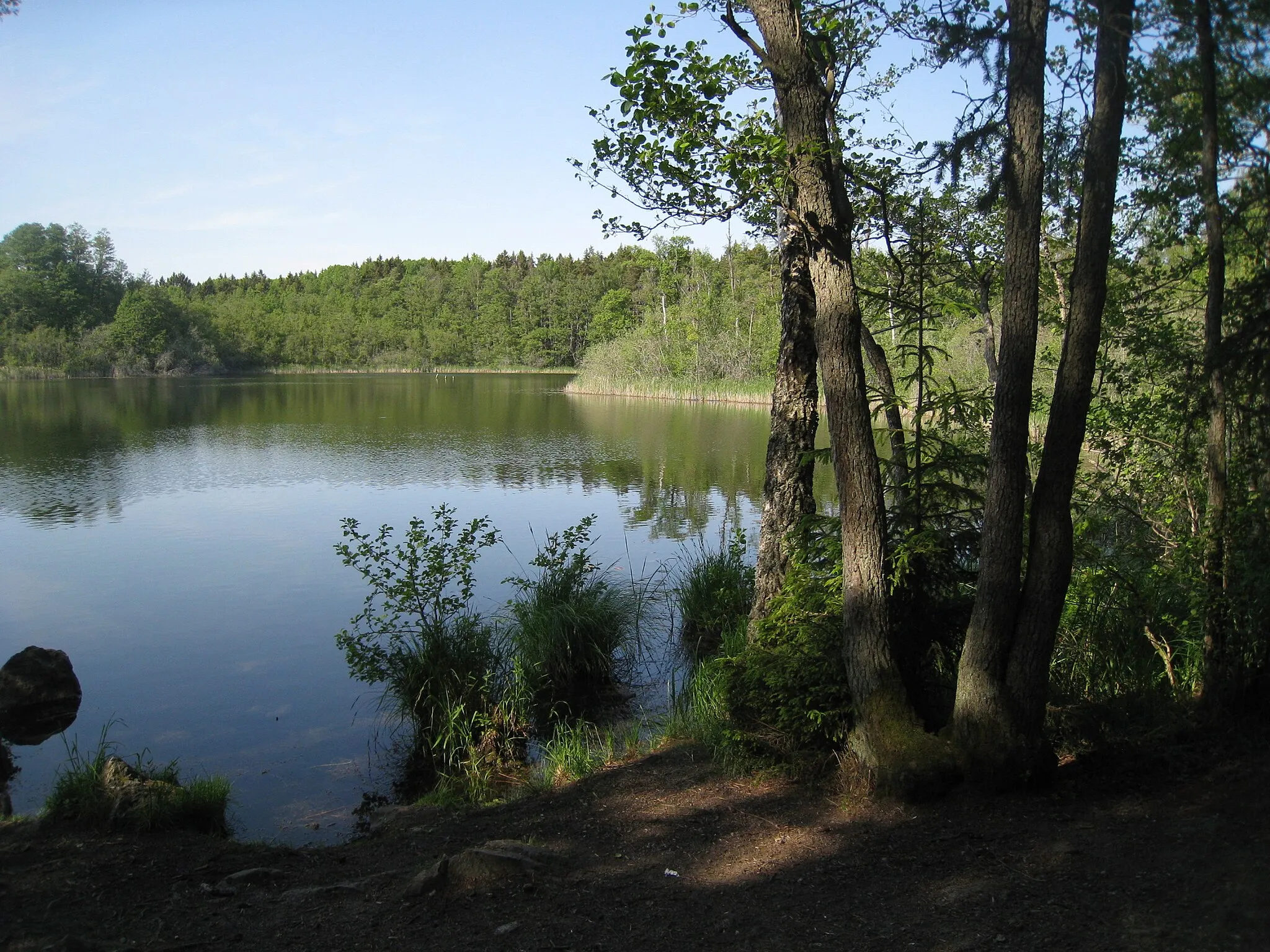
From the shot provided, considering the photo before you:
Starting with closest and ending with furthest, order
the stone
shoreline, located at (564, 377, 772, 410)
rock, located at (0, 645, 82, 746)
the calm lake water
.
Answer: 1. the stone
2. the calm lake water
3. rock, located at (0, 645, 82, 746)
4. shoreline, located at (564, 377, 772, 410)

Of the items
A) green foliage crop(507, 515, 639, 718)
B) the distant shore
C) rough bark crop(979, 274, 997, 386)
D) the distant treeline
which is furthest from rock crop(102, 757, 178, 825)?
the distant treeline

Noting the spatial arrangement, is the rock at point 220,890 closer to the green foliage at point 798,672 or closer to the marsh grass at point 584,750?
the marsh grass at point 584,750

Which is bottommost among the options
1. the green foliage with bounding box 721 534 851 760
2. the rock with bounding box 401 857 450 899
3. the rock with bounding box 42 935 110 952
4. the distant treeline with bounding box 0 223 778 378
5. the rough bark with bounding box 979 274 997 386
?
the rock with bounding box 401 857 450 899

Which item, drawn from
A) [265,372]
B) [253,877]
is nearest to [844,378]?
[253,877]

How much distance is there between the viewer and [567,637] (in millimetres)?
8547

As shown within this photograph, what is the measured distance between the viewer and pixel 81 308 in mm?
73938

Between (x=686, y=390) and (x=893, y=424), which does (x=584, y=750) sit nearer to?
(x=893, y=424)

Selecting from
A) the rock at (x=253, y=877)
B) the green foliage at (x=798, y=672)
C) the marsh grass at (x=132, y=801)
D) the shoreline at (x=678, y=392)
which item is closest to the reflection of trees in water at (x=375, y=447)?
the shoreline at (x=678, y=392)

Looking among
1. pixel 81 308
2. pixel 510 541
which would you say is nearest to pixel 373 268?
pixel 81 308

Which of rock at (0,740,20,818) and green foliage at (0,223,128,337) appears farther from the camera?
green foliage at (0,223,128,337)

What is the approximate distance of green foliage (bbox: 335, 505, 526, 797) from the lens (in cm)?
694

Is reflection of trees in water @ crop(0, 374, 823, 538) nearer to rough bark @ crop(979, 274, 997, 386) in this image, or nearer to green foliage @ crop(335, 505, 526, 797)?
rough bark @ crop(979, 274, 997, 386)

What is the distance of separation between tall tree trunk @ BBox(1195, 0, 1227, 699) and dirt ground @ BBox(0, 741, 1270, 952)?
0.74 meters

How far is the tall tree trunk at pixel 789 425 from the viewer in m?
6.57
